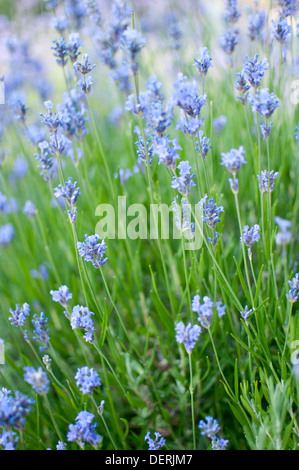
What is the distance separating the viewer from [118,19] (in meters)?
1.83

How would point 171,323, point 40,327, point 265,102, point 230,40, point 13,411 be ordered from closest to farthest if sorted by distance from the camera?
point 13,411 < point 265,102 < point 40,327 < point 171,323 < point 230,40

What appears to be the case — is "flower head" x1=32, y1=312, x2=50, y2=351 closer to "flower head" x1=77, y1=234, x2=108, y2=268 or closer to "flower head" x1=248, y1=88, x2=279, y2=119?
"flower head" x1=77, y1=234, x2=108, y2=268

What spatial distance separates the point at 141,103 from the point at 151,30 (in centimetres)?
245

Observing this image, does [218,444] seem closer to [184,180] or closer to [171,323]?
[171,323]

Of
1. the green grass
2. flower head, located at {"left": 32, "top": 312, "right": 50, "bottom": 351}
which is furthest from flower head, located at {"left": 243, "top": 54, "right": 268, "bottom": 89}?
flower head, located at {"left": 32, "top": 312, "right": 50, "bottom": 351}

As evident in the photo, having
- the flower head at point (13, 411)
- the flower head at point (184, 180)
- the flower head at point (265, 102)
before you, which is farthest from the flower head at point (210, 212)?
the flower head at point (13, 411)

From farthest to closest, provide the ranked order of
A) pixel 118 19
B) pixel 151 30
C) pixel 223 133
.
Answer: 1. pixel 151 30
2. pixel 223 133
3. pixel 118 19

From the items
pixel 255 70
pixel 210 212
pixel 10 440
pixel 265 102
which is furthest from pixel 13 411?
pixel 255 70

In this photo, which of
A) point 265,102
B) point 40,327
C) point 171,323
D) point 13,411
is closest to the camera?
point 13,411

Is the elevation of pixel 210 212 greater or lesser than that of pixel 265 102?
lesser

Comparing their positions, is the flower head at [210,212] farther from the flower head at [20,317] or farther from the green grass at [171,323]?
the flower head at [20,317]

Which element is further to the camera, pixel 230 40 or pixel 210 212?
pixel 230 40
